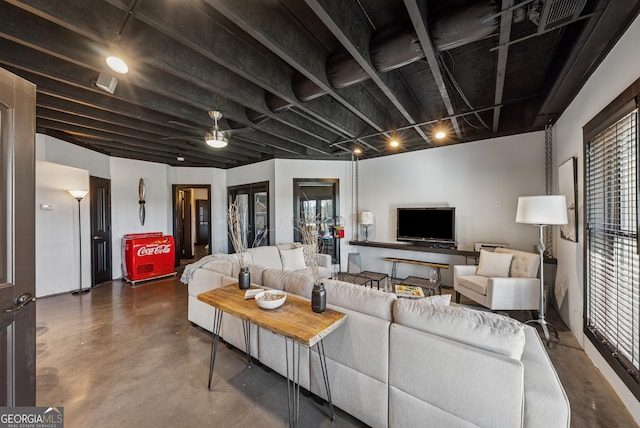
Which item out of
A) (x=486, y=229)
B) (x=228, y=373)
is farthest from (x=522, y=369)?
(x=486, y=229)

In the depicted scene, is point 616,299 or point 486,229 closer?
point 616,299

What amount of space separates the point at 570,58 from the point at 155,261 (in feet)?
22.3

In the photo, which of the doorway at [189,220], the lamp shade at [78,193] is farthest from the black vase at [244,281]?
the doorway at [189,220]

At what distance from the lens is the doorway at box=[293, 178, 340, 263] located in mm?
5664

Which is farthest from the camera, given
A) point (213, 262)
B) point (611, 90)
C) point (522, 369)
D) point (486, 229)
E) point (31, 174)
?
point (486, 229)

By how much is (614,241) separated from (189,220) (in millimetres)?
8709

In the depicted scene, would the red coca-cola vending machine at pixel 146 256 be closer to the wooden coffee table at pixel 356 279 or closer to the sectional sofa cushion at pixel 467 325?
the wooden coffee table at pixel 356 279

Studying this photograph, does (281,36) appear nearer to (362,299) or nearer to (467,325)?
(362,299)

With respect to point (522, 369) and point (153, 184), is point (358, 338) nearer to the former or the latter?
point (522, 369)

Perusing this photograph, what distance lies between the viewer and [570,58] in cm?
216

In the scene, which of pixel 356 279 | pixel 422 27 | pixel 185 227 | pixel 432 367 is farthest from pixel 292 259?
pixel 185 227

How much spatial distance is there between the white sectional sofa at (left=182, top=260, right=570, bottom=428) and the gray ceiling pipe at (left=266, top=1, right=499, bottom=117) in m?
1.87

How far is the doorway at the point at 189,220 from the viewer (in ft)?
21.2

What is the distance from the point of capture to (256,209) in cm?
632
